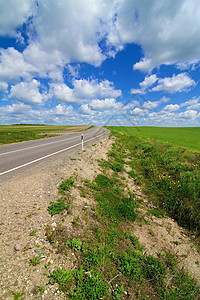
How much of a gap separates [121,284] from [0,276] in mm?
2584

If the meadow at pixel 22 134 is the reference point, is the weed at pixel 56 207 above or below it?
below

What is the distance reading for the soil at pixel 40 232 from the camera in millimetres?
2412


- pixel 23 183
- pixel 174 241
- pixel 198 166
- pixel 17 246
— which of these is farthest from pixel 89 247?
pixel 198 166

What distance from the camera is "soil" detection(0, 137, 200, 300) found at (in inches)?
95.0

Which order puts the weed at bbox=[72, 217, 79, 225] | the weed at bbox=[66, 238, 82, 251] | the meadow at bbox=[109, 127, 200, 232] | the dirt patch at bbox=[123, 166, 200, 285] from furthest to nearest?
1. the meadow at bbox=[109, 127, 200, 232]
2. the weed at bbox=[72, 217, 79, 225]
3. the dirt patch at bbox=[123, 166, 200, 285]
4. the weed at bbox=[66, 238, 82, 251]

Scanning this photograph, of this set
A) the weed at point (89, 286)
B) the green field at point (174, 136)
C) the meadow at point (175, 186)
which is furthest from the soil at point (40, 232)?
the green field at point (174, 136)

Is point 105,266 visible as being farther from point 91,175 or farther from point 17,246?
point 91,175

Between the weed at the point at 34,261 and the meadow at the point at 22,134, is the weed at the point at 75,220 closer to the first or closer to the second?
the weed at the point at 34,261

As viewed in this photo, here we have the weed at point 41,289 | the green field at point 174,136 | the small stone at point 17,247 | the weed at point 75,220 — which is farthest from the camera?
the green field at point 174,136

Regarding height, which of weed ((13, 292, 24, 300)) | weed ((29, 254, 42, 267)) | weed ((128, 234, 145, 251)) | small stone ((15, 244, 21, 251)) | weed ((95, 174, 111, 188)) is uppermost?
small stone ((15, 244, 21, 251))

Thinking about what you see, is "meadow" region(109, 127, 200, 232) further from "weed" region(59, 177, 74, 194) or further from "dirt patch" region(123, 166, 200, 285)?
"weed" region(59, 177, 74, 194)

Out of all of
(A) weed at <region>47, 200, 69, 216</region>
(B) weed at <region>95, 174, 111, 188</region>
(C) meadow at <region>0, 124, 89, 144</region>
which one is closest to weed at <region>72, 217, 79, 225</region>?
(A) weed at <region>47, 200, 69, 216</region>

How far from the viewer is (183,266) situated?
376 cm

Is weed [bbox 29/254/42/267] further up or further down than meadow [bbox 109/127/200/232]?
further up
